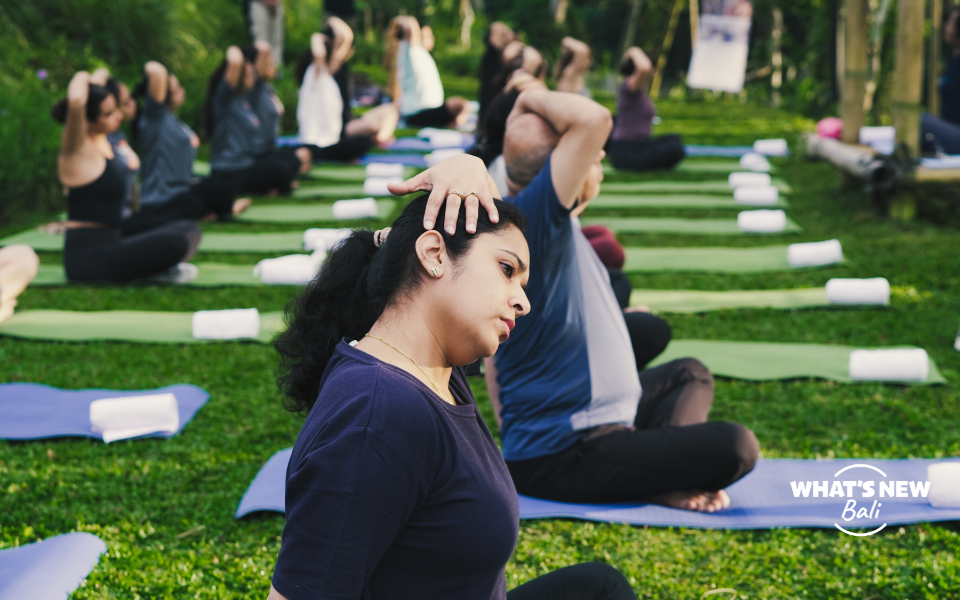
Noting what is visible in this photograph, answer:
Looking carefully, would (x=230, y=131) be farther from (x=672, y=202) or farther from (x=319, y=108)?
(x=672, y=202)

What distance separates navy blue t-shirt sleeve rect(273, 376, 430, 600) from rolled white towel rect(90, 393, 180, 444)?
2244 millimetres

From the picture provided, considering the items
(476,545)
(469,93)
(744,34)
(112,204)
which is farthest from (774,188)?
(469,93)

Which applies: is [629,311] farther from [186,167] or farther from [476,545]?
[186,167]

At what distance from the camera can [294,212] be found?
718cm

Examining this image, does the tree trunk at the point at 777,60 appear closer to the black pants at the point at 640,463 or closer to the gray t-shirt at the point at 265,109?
the gray t-shirt at the point at 265,109

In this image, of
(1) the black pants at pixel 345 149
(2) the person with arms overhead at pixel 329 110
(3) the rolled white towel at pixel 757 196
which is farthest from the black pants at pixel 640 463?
(1) the black pants at pixel 345 149

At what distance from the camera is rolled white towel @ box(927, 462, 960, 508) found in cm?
254

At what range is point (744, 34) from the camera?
9.55 m

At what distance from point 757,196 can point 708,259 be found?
1777 mm

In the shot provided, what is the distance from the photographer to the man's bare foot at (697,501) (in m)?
2.64

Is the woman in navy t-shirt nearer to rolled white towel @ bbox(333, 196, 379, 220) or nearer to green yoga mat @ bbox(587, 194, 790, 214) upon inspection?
rolled white towel @ bbox(333, 196, 379, 220)

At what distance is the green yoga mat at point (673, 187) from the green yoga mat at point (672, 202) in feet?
0.70

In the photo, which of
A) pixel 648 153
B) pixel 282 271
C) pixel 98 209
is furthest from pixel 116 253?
pixel 648 153

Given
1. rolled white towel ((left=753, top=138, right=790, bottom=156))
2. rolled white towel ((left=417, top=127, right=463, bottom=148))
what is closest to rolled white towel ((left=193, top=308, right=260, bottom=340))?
rolled white towel ((left=417, top=127, right=463, bottom=148))
